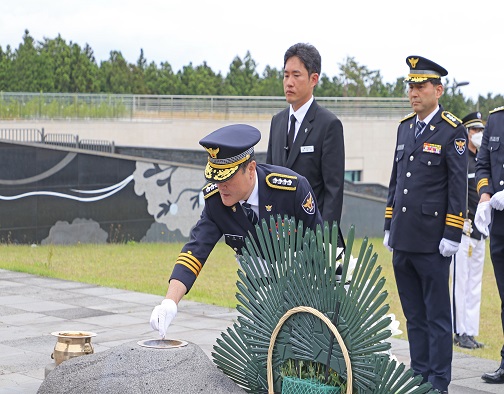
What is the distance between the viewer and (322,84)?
6309 cm

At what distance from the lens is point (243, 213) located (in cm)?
451

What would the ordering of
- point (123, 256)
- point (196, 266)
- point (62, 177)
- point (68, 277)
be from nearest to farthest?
point (196, 266)
point (68, 277)
point (123, 256)
point (62, 177)

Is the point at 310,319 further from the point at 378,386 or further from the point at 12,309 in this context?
the point at 12,309

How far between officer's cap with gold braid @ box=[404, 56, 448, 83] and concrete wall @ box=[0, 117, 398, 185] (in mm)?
23185

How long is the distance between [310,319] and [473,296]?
16.8ft

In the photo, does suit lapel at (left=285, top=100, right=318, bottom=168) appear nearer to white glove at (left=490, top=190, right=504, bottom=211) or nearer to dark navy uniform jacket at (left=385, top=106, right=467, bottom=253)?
dark navy uniform jacket at (left=385, top=106, right=467, bottom=253)

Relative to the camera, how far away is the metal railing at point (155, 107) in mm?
30469

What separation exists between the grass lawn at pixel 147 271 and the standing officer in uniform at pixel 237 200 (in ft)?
12.3

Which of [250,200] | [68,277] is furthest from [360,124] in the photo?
[250,200]

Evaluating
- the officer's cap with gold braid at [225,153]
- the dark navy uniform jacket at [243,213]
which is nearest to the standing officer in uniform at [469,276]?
the dark navy uniform jacket at [243,213]

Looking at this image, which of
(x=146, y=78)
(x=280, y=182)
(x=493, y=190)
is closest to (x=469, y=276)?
(x=493, y=190)

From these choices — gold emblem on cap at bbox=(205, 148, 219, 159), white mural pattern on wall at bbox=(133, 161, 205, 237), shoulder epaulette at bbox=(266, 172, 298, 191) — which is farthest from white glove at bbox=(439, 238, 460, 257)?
white mural pattern on wall at bbox=(133, 161, 205, 237)

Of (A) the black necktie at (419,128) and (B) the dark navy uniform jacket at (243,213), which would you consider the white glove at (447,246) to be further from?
(B) the dark navy uniform jacket at (243,213)

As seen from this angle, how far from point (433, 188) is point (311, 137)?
0.86 meters
